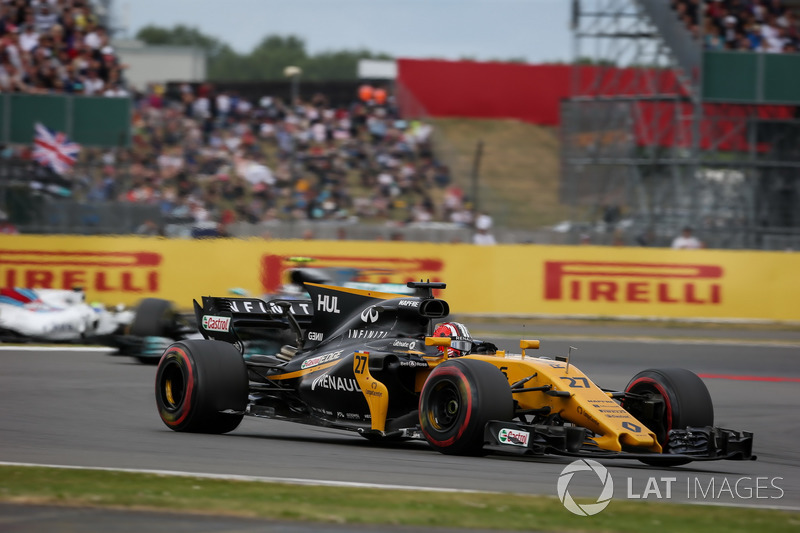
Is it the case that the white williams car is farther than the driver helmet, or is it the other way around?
the white williams car

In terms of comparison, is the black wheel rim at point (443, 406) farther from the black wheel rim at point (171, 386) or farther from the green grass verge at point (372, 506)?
the black wheel rim at point (171, 386)

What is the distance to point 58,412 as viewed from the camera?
1082 cm

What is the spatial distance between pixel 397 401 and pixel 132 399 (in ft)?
12.9

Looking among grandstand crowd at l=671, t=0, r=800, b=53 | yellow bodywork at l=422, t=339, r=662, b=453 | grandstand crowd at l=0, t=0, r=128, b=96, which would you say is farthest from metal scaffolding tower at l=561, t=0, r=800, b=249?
yellow bodywork at l=422, t=339, r=662, b=453

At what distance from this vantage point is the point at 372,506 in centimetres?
634

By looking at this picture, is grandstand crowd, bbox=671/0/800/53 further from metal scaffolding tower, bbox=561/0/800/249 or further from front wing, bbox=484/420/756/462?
front wing, bbox=484/420/756/462

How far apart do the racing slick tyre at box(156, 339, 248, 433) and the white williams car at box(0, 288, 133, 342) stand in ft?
23.4

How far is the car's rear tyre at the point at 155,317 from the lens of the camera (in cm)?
1485

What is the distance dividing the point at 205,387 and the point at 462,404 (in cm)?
236

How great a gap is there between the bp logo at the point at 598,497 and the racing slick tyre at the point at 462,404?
0.59 metres

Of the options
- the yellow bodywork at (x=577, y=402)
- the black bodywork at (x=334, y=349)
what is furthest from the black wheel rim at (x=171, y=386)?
the yellow bodywork at (x=577, y=402)

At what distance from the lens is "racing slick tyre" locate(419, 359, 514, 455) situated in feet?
26.4

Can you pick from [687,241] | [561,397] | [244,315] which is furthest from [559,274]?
[561,397]

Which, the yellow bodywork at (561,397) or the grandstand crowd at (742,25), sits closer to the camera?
the yellow bodywork at (561,397)
